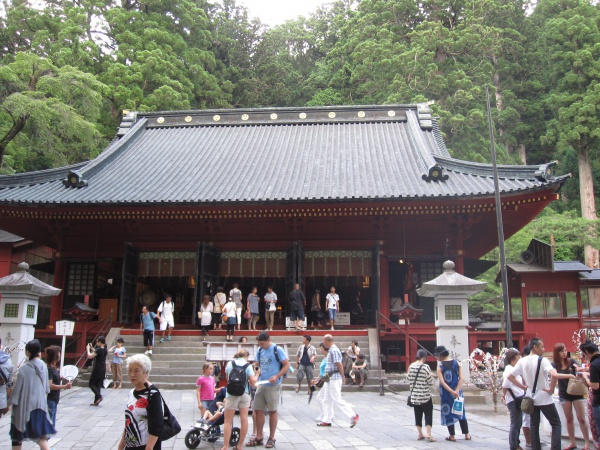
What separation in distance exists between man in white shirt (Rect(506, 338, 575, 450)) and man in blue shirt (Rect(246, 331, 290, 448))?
3116mm

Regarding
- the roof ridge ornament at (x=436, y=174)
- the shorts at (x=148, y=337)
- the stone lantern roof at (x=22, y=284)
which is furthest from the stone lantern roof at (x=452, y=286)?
the stone lantern roof at (x=22, y=284)

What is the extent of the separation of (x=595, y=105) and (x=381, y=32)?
16.2 m

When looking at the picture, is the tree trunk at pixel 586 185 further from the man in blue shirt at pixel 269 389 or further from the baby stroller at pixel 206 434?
the baby stroller at pixel 206 434

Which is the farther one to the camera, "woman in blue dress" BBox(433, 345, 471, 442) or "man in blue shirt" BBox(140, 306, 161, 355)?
"man in blue shirt" BBox(140, 306, 161, 355)

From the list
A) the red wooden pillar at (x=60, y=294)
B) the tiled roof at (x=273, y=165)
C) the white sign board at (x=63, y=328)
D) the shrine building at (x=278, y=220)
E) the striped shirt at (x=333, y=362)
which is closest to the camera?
the striped shirt at (x=333, y=362)

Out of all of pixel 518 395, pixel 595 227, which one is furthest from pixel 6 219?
pixel 595 227

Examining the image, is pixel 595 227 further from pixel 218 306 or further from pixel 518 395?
pixel 518 395

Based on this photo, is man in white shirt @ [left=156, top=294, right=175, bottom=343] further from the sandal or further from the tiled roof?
the sandal

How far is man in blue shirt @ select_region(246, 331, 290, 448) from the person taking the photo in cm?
774

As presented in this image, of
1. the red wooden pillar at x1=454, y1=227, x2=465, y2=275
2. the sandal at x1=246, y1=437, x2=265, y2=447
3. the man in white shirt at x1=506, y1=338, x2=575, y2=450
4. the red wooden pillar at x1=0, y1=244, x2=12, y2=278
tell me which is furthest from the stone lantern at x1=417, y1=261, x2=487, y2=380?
the red wooden pillar at x1=0, y1=244, x2=12, y2=278

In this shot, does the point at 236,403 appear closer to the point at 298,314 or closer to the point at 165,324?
the point at 298,314

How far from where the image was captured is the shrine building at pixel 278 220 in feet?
58.0

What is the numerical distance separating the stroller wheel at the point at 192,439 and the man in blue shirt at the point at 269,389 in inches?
27.5

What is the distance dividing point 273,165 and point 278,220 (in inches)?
126
